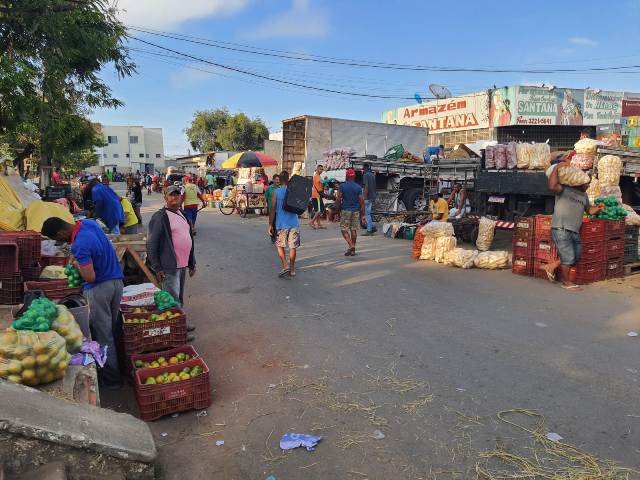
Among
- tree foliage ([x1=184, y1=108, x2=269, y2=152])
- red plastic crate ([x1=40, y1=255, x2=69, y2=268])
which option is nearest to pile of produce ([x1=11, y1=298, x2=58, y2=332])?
red plastic crate ([x1=40, y1=255, x2=69, y2=268])

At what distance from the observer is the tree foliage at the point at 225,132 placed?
53.3 m

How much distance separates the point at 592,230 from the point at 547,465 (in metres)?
6.07

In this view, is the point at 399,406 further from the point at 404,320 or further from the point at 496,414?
the point at 404,320

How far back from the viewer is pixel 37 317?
3.71 m

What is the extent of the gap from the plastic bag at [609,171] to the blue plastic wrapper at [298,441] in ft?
27.9

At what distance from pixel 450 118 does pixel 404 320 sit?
92.2ft

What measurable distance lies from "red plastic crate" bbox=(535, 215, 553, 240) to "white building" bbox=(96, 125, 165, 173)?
8742 centimetres

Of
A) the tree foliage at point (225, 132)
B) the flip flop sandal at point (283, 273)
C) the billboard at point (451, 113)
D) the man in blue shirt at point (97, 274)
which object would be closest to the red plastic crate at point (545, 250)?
the flip flop sandal at point (283, 273)

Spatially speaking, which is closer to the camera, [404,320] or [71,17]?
[404,320]

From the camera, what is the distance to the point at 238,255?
1112cm

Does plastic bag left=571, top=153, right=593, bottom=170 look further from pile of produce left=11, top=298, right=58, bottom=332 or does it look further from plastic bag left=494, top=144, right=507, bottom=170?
pile of produce left=11, top=298, right=58, bottom=332

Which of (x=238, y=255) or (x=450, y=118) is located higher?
(x=450, y=118)

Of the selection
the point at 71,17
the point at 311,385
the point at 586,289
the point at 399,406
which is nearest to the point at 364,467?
the point at 399,406

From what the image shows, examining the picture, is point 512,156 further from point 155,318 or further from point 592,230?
point 155,318
